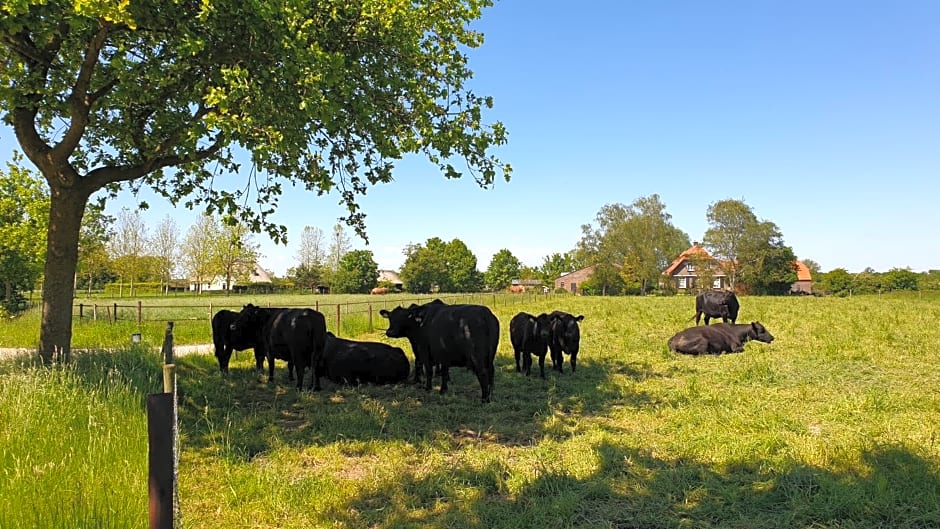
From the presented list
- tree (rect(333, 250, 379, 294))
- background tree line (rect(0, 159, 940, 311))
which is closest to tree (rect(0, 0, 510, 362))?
background tree line (rect(0, 159, 940, 311))

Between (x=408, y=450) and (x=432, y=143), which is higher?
(x=432, y=143)

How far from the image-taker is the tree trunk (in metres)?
7.98

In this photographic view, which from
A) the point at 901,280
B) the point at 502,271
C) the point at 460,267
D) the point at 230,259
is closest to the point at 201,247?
the point at 230,259

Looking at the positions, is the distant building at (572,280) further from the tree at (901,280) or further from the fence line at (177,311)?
the fence line at (177,311)

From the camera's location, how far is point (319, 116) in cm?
660

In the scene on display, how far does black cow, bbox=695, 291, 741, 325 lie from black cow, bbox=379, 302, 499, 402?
13830 mm

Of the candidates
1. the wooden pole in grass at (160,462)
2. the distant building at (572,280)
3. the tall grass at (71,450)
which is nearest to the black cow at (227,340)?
the tall grass at (71,450)

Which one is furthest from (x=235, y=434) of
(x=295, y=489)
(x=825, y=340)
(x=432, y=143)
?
(x=825, y=340)

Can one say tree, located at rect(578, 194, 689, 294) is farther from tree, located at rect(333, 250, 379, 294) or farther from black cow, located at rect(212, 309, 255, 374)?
black cow, located at rect(212, 309, 255, 374)

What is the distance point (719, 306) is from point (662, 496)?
58.2ft

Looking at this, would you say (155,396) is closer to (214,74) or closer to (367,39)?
(214,74)

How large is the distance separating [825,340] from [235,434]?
1513cm

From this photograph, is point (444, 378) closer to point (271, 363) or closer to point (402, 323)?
point (402, 323)

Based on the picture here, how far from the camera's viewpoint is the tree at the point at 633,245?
71250mm
